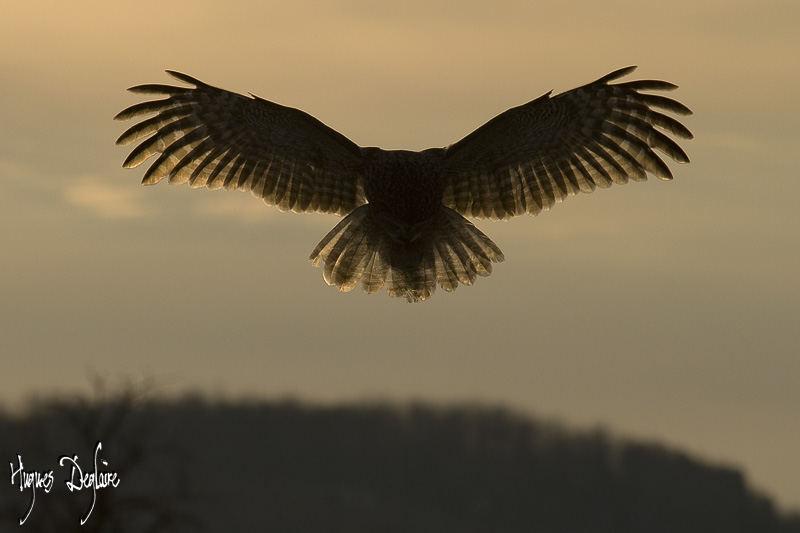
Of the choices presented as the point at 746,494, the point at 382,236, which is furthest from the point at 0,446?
the point at 746,494

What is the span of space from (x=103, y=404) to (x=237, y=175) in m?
8.68

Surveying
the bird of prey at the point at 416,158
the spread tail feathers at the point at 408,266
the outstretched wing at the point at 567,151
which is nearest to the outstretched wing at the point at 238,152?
the bird of prey at the point at 416,158

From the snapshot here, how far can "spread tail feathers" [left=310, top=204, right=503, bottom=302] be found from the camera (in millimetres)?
12977

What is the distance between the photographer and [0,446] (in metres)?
20.1

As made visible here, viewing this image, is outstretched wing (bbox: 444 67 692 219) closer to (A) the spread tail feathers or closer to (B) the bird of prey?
(B) the bird of prey

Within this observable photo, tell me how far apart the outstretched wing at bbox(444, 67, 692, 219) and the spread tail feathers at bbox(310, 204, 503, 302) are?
1.45ft

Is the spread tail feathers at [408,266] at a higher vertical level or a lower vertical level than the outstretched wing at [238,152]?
lower

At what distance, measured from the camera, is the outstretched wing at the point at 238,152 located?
13.3m

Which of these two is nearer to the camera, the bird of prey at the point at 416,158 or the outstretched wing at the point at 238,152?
the bird of prey at the point at 416,158

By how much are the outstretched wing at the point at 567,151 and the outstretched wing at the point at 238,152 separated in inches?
47.8
